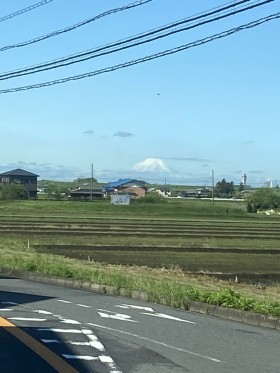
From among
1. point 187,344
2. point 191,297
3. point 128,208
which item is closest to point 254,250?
point 191,297

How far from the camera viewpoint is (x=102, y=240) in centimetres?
4397

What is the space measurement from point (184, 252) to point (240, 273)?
10024mm

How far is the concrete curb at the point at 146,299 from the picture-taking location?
10562 mm

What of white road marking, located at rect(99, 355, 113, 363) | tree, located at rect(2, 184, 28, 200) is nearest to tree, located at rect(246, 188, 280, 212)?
tree, located at rect(2, 184, 28, 200)

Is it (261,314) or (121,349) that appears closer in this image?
(121,349)

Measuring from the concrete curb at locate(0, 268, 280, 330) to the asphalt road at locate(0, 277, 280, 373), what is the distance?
282 mm

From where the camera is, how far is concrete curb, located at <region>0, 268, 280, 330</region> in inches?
416

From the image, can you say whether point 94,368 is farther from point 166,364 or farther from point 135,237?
point 135,237

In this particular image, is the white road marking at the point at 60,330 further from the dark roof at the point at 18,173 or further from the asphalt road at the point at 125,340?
the dark roof at the point at 18,173

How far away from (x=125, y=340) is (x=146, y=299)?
5.13m

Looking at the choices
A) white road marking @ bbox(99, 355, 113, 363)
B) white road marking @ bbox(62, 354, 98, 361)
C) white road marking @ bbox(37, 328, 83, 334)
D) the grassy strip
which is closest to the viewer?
white road marking @ bbox(99, 355, 113, 363)

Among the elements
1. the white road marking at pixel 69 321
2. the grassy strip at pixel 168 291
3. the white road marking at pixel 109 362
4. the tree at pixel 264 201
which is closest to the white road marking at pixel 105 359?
the white road marking at pixel 109 362

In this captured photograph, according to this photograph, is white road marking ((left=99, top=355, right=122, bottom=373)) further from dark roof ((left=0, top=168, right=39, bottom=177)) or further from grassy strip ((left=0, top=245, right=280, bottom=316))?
dark roof ((left=0, top=168, right=39, bottom=177))

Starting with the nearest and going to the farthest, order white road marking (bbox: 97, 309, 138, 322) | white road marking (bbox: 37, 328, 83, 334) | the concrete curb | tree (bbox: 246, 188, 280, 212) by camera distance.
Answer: white road marking (bbox: 37, 328, 83, 334) < the concrete curb < white road marking (bbox: 97, 309, 138, 322) < tree (bbox: 246, 188, 280, 212)
